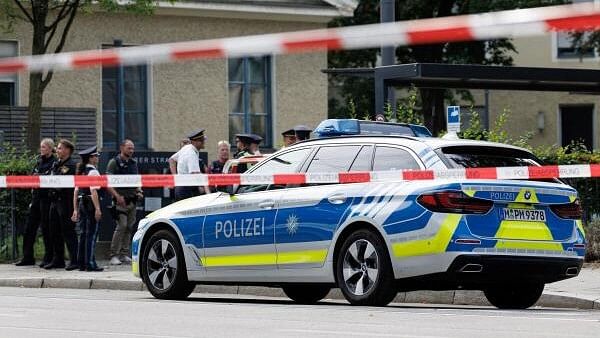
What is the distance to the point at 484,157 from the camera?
13.7 m

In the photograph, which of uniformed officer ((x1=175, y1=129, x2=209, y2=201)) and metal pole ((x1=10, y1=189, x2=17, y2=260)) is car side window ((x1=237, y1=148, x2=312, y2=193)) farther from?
metal pole ((x1=10, y1=189, x2=17, y2=260))

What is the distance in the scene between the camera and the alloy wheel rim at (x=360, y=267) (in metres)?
13.2

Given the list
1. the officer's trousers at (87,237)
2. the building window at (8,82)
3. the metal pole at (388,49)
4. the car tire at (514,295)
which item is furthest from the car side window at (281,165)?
the building window at (8,82)

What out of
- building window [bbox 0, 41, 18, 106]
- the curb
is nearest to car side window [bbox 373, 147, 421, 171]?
the curb

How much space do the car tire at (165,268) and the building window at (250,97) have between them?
65.8ft

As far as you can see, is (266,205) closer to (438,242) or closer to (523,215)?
(438,242)

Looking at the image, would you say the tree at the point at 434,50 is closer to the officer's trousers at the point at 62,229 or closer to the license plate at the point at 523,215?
the officer's trousers at the point at 62,229

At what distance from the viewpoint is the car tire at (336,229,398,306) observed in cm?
1309

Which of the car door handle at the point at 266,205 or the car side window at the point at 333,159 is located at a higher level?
the car side window at the point at 333,159

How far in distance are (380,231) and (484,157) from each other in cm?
129

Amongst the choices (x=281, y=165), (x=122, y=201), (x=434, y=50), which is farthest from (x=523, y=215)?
(x=434, y=50)

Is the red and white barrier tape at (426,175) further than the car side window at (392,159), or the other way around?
the car side window at (392,159)

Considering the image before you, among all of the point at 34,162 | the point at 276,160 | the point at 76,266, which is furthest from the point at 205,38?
the point at 276,160

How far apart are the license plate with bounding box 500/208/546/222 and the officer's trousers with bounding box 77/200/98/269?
8.09 metres
